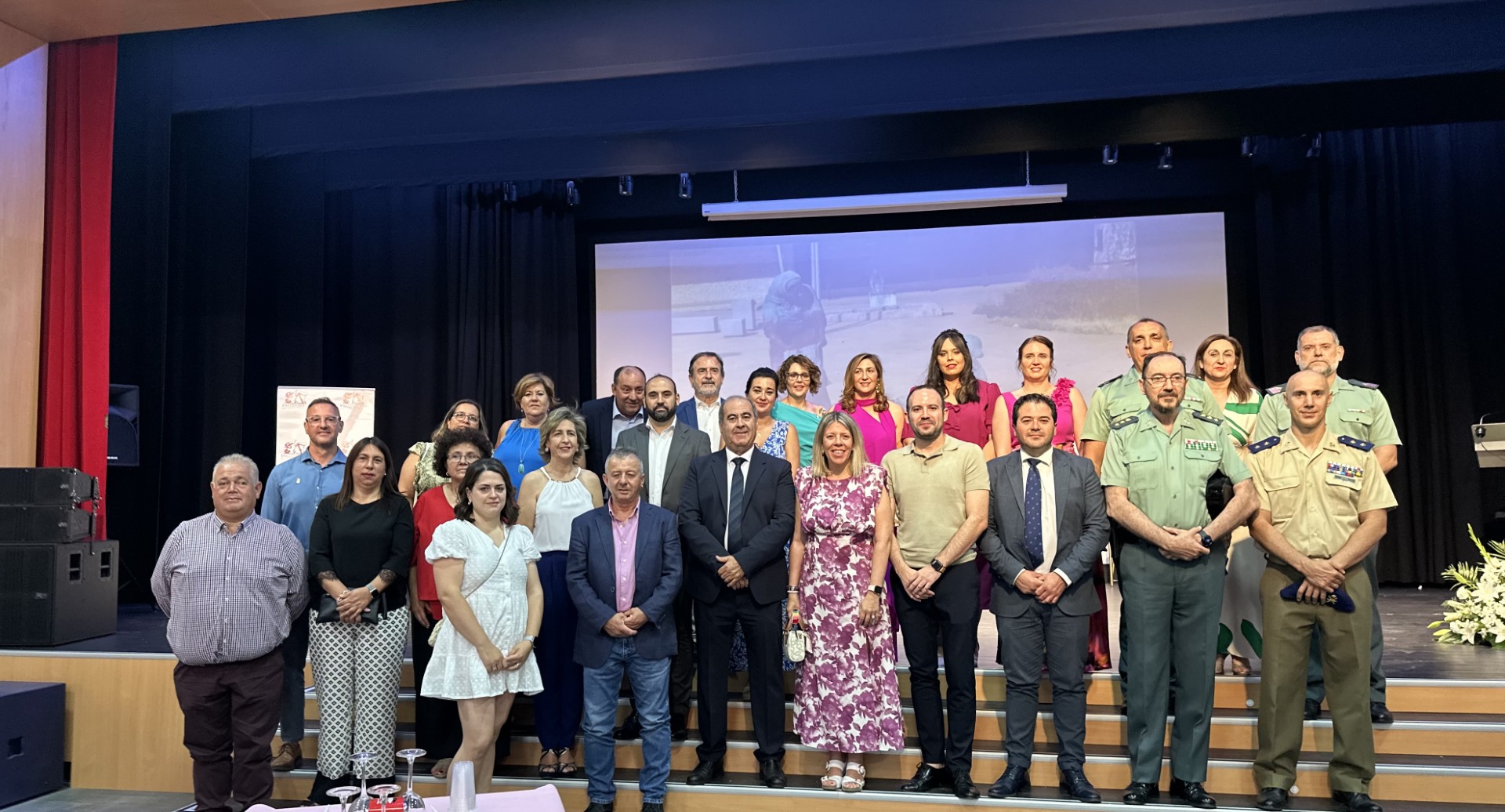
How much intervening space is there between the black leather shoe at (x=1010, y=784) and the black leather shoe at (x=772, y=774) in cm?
82

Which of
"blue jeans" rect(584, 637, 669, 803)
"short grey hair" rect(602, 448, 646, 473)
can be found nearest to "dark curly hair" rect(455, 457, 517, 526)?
"short grey hair" rect(602, 448, 646, 473)

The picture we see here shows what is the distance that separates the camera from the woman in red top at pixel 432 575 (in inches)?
172

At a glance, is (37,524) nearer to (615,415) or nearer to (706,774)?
(615,415)

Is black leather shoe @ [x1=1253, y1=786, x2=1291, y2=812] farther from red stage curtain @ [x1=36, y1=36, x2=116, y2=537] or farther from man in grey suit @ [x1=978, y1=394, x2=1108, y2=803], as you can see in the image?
red stage curtain @ [x1=36, y1=36, x2=116, y2=537]

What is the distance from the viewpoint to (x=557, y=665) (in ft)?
14.6

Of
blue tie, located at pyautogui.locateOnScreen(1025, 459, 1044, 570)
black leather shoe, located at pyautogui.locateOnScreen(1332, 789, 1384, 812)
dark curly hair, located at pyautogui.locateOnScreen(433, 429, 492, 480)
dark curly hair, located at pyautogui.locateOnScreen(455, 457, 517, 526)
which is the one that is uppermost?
dark curly hair, located at pyautogui.locateOnScreen(433, 429, 492, 480)

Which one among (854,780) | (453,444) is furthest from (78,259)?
(854,780)

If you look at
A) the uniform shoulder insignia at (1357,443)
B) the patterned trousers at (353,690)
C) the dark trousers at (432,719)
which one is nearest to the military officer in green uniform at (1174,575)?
the uniform shoulder insignia at (1357,443)

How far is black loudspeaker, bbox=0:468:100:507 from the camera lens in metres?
5.38

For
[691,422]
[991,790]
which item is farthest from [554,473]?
[991,790]

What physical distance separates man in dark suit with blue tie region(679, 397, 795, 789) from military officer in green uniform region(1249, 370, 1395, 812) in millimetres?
1830

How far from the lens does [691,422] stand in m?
5.06

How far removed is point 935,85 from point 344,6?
132 inches

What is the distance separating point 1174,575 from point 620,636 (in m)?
2.12
